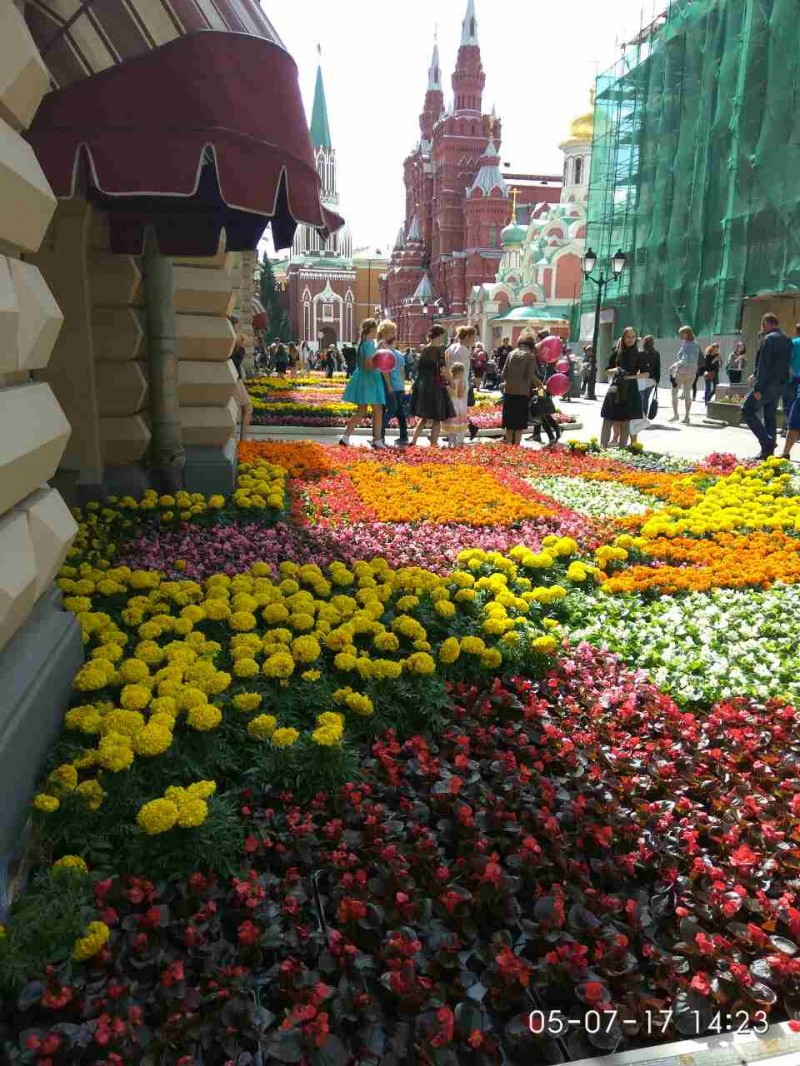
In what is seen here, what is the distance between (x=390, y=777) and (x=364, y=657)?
2.08 ft

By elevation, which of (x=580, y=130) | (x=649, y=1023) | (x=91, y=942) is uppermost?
(x=580, y=130)

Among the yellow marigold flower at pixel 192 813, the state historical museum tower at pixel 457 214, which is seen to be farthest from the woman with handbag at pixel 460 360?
the state historical museum tower at pixel 457 214

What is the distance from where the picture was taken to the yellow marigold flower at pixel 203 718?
292cm

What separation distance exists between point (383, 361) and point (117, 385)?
4745 mm

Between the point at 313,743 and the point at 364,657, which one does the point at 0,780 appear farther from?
the point at 364,657

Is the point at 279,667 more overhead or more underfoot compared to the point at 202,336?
more underfoot

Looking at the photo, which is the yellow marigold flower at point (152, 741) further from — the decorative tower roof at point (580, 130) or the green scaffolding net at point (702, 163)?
the decorative tower roof at point (580, 130)

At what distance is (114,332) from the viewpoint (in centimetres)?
645

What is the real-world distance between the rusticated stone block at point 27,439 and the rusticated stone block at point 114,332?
3.35 meters

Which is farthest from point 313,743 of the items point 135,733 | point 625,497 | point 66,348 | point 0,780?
point 625,497

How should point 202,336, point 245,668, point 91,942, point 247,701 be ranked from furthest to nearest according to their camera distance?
1. point 202,336
2. point 245,668
3. point 247,701
4. point 91,942

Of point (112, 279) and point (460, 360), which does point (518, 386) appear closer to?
point (460, 360)

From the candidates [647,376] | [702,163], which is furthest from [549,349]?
[702,163]

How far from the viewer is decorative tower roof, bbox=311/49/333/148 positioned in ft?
274
